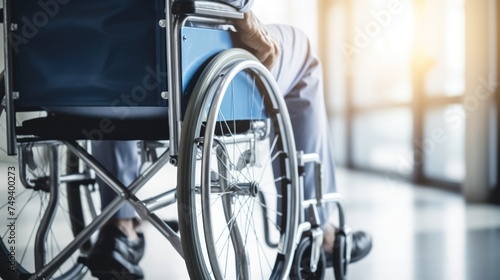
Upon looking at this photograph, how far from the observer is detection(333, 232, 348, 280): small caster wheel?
6.11 ft

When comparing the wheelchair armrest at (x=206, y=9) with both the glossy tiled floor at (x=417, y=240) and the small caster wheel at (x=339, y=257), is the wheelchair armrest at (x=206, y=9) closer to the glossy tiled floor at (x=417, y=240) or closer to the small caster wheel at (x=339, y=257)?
the small caster wheel at (x=339, y=257)

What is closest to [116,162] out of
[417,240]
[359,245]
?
[359,245]

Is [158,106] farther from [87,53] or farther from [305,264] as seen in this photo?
[305,264]

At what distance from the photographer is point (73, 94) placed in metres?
1.42

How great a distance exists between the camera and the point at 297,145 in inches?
75.1

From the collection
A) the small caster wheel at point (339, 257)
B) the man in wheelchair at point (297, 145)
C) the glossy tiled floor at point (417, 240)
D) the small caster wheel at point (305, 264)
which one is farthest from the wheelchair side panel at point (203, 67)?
the glossy tiled floor at point (417, 240)

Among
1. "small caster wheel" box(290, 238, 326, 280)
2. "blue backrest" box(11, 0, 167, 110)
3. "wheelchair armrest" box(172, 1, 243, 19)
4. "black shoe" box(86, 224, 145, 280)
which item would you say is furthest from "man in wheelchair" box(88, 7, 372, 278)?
"blue backrest" box(11, 0, 167, 110)

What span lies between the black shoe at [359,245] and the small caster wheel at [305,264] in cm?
24

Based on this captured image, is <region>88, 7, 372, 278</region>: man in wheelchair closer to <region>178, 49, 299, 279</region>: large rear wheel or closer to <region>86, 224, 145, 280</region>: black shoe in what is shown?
<region>86, 224, 145, 280</region>: black shoe

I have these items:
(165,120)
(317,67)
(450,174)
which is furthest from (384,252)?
(450,174)

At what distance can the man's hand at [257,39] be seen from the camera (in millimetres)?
1496

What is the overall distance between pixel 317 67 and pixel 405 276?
0.66 m

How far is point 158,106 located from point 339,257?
792 millimetres

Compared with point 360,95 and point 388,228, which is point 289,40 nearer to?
point 388,228
